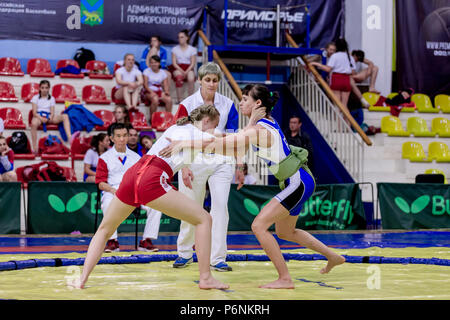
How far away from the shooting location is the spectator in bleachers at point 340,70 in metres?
14.4

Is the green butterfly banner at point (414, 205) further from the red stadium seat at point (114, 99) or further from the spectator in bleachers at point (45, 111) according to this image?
the spectator in bleachers at point (45, 111)

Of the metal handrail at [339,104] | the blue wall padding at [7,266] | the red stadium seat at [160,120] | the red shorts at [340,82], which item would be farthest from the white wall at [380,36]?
the blue wall padding at [7,266]

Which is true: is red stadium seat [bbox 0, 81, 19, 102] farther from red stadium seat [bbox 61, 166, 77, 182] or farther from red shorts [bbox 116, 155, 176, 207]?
red shorts [bbox 116, 155, 176, 207]

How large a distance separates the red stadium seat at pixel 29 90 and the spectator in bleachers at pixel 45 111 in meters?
1.06

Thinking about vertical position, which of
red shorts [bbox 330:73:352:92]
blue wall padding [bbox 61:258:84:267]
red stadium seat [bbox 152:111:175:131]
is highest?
red shorts [bbox 330:73:352:92]

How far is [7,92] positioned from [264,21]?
617 centimetres

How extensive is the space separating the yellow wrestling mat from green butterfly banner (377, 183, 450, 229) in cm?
523

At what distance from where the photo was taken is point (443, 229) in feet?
37.6

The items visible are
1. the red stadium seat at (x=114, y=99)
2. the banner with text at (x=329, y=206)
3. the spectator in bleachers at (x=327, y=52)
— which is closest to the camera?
the banner with text at (x=329, y=206)

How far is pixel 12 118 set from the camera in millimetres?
12805

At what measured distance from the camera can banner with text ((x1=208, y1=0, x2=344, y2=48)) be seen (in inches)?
605

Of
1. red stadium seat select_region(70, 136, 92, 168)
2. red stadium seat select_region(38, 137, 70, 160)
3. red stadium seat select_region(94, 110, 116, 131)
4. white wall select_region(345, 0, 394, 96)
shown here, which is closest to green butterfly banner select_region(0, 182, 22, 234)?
red stadium seat select_region(38, 137, 70, 160)
